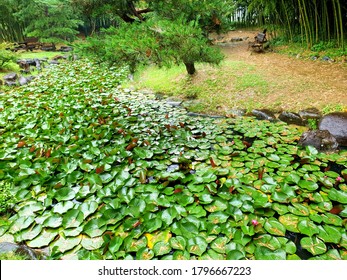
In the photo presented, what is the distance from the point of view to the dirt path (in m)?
4.73

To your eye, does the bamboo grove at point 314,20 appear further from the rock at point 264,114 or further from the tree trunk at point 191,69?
the rock at point 264,114

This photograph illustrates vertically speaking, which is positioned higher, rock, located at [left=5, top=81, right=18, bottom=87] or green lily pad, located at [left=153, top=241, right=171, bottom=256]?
rock, located at [left=5, top=81, right=18, bottom=87]

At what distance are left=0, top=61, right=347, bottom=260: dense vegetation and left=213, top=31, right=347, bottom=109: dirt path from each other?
126 cm

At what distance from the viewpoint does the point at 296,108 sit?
183 inches

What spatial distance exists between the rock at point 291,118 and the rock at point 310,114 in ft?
0.39

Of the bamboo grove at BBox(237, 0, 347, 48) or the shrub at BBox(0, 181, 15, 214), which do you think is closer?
the shrub at BBox(0, 181, 15, 214)

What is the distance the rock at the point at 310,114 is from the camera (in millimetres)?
4246

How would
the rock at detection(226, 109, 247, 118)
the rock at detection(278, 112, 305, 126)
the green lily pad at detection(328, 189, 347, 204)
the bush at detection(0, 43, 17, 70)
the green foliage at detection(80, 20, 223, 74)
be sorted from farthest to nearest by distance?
the bush at detection(0, 43, 17, 70) → the rock at detection(226, 109, 247, 118) → the rock at detection(278, 112, 305, 126) → the green foliage at detection(80, 20, 223, 74) → the green lily pad at detection(328, 189, 347, 204)

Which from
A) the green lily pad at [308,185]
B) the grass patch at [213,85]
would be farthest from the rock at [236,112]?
the green lily pad at [308,185]

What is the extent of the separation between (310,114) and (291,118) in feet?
1.18

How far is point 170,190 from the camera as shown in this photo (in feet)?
8.05

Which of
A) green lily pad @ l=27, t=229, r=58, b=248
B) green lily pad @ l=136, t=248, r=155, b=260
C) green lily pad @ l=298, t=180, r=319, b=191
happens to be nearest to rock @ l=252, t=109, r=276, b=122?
green lily pad @ l=298, t=180, r=319, b=191

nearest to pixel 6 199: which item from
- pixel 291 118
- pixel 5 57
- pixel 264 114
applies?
pixel 264 114

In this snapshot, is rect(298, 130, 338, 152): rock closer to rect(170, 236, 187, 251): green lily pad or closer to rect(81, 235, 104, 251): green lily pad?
rect(170, 236, 187, 251): green lily pad
